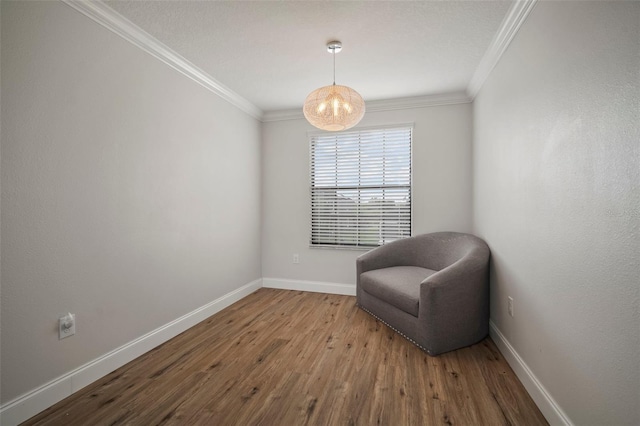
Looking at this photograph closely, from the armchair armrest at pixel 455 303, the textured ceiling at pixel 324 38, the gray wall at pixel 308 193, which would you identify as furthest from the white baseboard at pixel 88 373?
the textured ceiling at pixel 324 38

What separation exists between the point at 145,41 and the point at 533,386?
349 centimetres

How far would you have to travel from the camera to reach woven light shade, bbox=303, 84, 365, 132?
7.73 feet

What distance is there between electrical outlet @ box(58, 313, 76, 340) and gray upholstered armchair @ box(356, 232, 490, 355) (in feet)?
7.51

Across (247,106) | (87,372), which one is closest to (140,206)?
(87,372)

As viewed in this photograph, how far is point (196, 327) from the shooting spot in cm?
280

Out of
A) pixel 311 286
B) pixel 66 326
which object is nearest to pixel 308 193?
pixel 311 286

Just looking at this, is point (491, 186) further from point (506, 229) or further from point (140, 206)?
point (140, 206)

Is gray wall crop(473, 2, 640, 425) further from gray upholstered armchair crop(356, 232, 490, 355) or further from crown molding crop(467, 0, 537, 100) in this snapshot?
gray upholstered armchair crop(356, 232, 490, 355)

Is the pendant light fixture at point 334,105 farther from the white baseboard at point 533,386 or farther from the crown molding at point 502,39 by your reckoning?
the white baseboard at point 533,386

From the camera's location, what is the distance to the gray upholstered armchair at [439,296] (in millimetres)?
2277

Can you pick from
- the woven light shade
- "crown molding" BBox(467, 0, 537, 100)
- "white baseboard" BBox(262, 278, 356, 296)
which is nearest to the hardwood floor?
"white baseboard" BBox(262, 278, 356, 296)

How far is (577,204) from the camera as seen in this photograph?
1.33m

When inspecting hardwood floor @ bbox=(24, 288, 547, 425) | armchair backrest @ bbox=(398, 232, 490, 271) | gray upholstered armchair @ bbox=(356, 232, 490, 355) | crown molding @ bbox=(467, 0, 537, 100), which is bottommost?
hardwood floor @ bbox=(24, 288, 547, 425)

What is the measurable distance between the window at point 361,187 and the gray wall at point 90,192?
4.90ft
